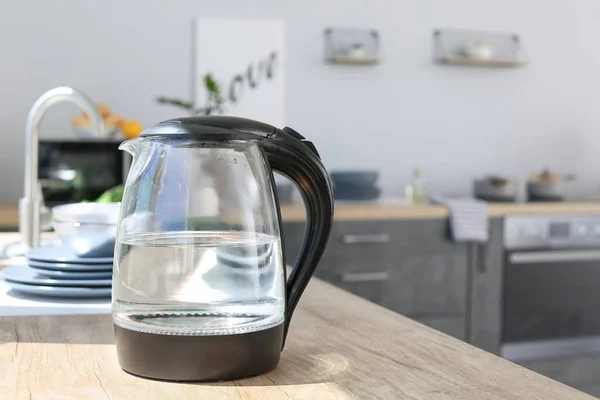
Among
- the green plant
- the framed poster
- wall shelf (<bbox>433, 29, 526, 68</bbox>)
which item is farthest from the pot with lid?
the green plant

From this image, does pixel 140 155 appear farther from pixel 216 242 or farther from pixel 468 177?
pixel 468 177

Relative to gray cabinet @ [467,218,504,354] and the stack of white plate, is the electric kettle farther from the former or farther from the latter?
gray cabinet @ [467,218,504,354]

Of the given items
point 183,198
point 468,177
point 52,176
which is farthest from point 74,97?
point 468,177

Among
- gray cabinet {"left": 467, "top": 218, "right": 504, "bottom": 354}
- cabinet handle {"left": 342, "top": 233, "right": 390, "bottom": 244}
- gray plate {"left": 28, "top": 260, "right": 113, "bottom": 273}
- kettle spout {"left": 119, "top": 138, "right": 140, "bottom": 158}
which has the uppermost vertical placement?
kettle spout {"left": 119, "top": 138, "right": 140, "bottom": 158}

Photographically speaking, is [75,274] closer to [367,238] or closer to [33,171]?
[33,171]

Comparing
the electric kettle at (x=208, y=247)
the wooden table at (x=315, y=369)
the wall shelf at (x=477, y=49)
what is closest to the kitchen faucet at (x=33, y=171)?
the wooden table at (x=315, y=369)

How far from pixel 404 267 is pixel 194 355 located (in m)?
2.53

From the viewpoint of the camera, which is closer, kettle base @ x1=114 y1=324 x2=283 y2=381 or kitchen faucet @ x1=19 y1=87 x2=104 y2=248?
kettle base @ x1=114 y1=324 x2=283 y2=381

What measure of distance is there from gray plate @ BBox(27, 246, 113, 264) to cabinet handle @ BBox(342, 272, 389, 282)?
2044 millimetres

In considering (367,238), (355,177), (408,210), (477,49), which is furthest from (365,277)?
(477,49)

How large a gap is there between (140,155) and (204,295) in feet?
0.50

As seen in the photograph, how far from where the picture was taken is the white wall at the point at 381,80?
3.19 meters

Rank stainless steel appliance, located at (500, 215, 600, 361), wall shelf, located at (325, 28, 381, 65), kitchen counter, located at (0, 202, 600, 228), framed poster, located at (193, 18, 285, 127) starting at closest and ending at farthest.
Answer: kitchen counter, located at (0, 202, 600, 228)
stainless steel appliance, located at (500, 215, 600, 361)
framed poster, located at (193, 18, 285, 127)
wall shelf, located at (325, 28, 381, 65)

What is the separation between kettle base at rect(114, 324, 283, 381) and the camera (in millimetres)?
661
